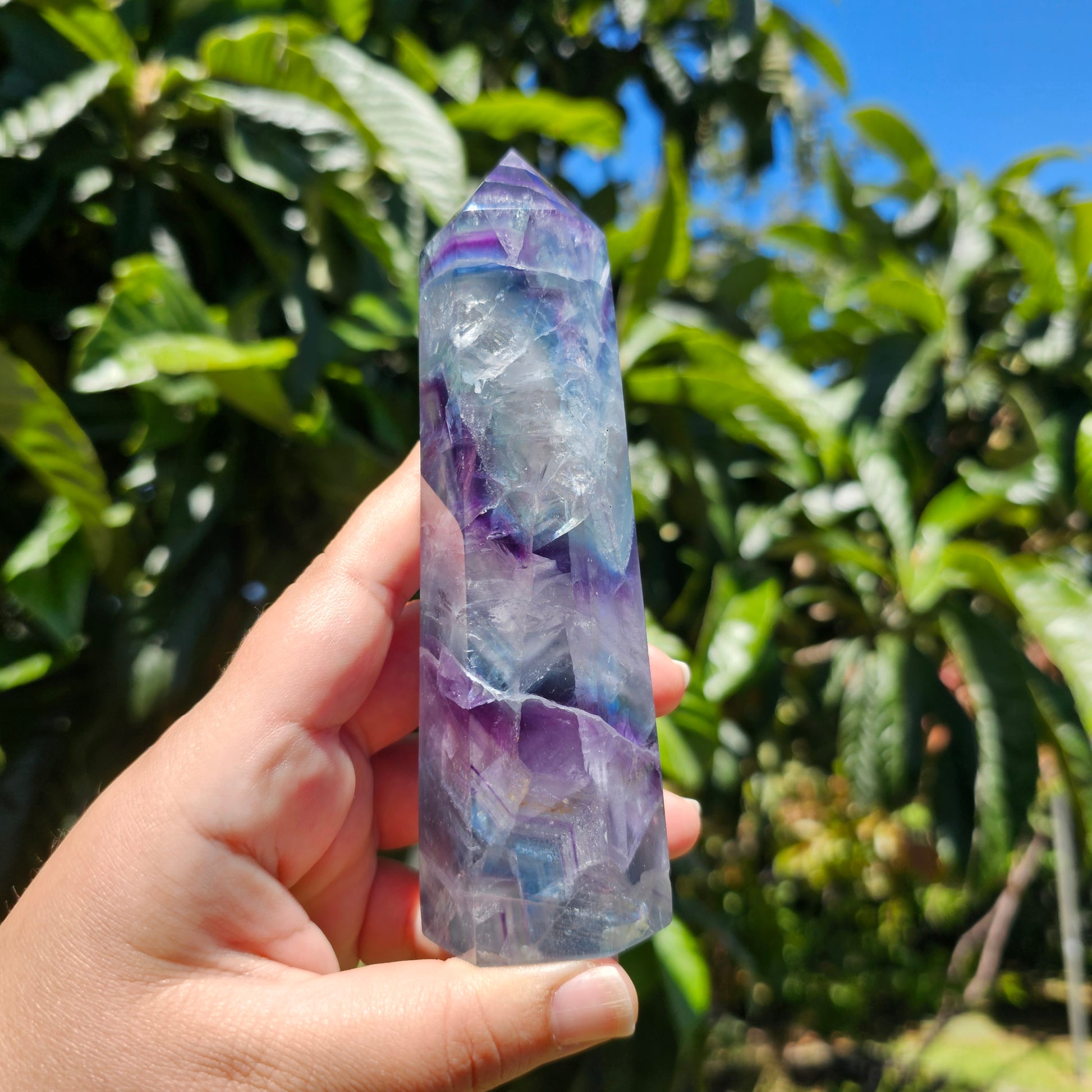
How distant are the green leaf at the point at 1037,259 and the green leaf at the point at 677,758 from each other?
43.5 inches

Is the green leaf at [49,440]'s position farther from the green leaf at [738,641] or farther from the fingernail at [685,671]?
the green leaf at [738,641]

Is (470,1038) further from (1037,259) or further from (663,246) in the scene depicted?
(1037,259)

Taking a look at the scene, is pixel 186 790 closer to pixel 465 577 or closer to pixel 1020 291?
pixel 465 577

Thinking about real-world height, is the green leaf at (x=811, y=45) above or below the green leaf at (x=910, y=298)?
above

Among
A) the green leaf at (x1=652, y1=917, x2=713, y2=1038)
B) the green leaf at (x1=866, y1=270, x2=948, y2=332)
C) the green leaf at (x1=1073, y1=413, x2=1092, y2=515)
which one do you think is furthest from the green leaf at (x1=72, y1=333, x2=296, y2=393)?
the green leaf at (x1=1073, y1=413, x2=1092, y2=515)

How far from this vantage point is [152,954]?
66 centimetres

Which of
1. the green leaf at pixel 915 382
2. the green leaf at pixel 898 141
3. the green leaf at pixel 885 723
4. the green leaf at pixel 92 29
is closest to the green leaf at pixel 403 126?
the green leaf at pixel 92 29

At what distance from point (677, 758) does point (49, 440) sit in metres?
0.81

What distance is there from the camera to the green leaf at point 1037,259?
60.4 inches

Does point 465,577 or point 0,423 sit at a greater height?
point 0,423

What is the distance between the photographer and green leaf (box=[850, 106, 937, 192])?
176 cm

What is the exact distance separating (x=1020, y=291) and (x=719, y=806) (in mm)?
1225

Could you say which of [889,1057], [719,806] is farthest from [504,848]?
[889,1057]

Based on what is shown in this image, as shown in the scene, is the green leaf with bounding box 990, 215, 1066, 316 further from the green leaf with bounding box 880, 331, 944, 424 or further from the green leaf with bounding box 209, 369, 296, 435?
the green leaf with bounding box 209, 369, 296, 435
